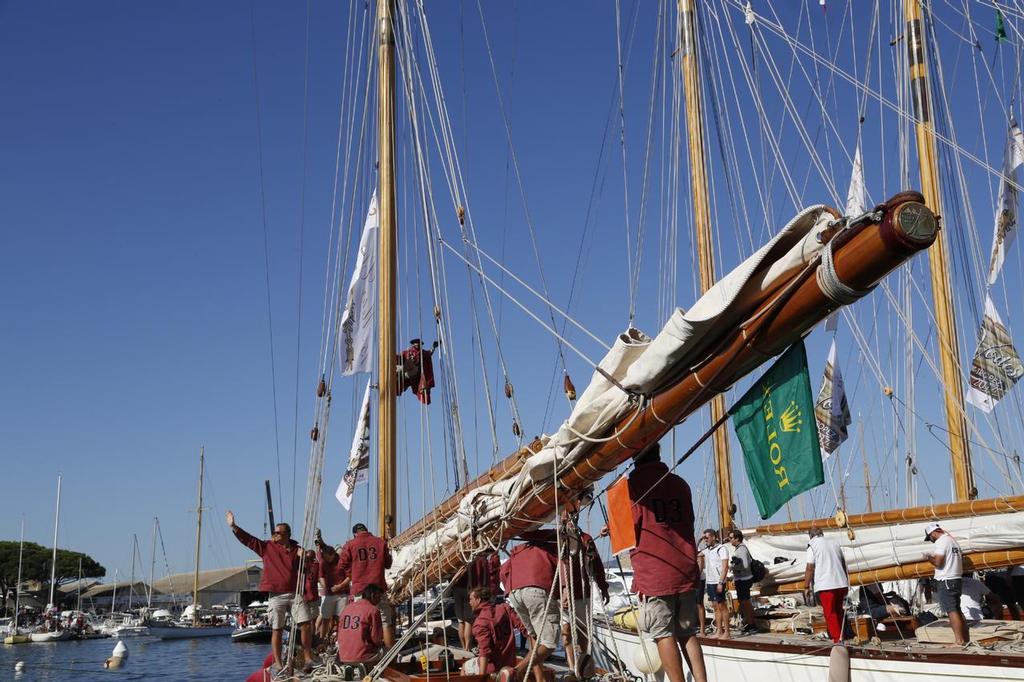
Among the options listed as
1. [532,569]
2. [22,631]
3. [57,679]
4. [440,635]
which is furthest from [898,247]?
[22,631]

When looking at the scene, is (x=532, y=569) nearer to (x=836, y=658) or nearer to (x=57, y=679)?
(x=836, y=658)

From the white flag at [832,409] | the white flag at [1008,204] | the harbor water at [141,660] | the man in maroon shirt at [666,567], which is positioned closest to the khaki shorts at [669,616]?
the man in maroon shirt at [666,567]

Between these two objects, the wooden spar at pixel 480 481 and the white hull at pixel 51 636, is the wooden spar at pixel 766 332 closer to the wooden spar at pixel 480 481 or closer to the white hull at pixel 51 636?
the wooden spar at pixel 480 481

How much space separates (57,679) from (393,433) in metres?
22.2

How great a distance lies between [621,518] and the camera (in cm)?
657

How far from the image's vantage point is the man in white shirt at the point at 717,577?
1170cm

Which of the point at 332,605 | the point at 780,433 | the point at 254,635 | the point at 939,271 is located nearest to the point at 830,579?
the point at 780,433

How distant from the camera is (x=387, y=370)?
15.4 m

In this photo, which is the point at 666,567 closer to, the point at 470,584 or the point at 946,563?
the point at 946,563

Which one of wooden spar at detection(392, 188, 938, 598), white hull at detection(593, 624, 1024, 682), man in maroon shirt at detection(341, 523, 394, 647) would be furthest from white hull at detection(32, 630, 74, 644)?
wooden spar at detection(392, 188, 938, 598)

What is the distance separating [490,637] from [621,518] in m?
2.53

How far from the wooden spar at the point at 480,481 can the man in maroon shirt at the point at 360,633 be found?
3.27 feet

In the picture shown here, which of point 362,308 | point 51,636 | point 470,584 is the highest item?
point 362,308

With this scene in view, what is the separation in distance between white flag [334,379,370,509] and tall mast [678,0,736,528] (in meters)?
6.82
